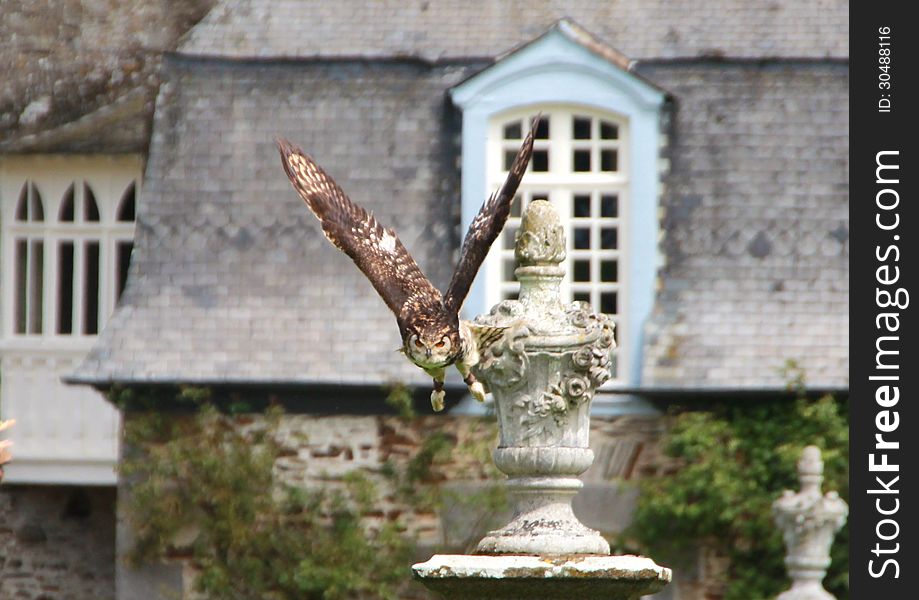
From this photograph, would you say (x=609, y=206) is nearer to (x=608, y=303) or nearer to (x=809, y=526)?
(x=608, y=303)

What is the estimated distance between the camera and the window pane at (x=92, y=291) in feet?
56.5

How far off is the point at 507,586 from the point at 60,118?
10643 millimetres

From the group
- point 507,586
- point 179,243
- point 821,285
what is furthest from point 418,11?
point 507,586

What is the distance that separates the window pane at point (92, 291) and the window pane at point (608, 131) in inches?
177

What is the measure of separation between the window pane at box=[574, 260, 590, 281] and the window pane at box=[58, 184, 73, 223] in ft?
14.5

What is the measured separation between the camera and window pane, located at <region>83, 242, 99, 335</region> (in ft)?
56.5

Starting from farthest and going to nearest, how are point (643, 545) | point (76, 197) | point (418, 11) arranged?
point (76, 197) < point (418, 11) < point (643, 545)

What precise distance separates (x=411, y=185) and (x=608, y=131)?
60.6 inches

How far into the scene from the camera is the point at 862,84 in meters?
15.0

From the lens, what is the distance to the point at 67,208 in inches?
675

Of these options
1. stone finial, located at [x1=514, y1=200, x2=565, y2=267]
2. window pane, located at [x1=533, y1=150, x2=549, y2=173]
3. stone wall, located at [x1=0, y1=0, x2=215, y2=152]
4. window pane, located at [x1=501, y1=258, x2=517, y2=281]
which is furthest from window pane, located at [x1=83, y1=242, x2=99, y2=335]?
stone finial, located at [x1=514, y1=200, x2=565, y2=267]

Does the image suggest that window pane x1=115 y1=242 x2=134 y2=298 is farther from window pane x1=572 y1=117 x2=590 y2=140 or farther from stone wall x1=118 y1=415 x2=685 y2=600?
window pane x1=572 y1=117 x2=590 y2=140

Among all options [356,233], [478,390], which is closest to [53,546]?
[356,233]

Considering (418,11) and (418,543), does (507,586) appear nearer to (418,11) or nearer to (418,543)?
(418,543)
